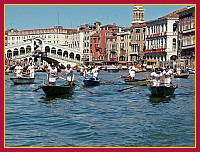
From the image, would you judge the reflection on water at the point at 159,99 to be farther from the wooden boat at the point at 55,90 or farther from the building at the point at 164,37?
the building at the point at 164,37

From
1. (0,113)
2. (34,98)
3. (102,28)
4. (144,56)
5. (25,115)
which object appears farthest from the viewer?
(102,28)

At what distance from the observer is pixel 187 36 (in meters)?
45.2

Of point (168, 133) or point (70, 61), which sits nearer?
point (168, 133)

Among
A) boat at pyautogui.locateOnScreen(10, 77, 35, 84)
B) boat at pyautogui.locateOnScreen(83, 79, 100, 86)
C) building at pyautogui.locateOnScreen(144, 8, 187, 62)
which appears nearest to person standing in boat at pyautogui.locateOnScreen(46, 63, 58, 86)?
boat at pyautogui.locateOnScreen(83, 79, 100, 86)

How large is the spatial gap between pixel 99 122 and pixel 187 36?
37046 millimetres

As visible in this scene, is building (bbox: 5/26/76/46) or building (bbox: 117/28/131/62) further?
building (bbox: 5/26/76/46)

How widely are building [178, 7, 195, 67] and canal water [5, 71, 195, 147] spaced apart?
98.3 feet

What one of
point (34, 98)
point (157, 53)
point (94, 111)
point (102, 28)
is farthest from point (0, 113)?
point (102, 28)

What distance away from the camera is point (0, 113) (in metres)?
6.80

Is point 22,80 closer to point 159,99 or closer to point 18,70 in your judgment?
point 18,70

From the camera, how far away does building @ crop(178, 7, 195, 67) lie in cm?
4303

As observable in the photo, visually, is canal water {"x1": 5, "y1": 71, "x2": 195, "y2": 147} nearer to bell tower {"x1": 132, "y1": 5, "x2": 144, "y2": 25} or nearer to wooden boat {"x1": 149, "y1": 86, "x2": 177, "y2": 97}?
wooden boat {"x1": 149, "y1": 86, "x2": 177, "y2": 97}

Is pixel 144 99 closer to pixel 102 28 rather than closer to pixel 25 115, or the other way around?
pixel 25 115

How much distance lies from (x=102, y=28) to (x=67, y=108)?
55.1m
